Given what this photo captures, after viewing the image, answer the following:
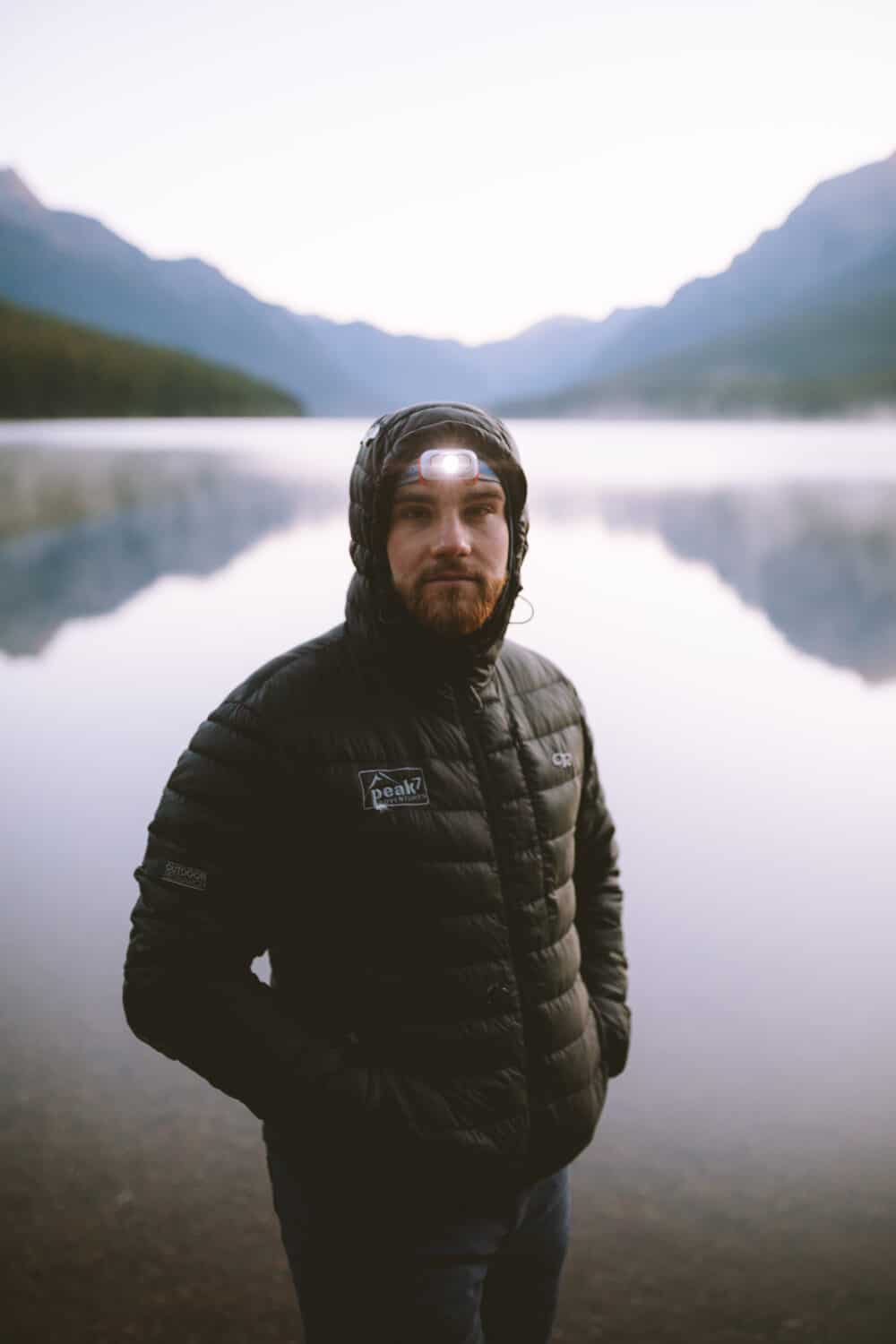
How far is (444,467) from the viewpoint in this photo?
158cm

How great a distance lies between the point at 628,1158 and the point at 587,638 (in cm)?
1443

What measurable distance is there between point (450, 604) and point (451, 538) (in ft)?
0.33

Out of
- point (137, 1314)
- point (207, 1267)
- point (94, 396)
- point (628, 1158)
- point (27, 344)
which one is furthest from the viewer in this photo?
point (27, 344)

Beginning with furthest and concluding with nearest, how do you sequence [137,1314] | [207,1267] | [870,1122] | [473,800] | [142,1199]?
1. [870,1122]
2. [142,1199]
3. [207,1267]
4. [137,1314]
5. [473,800]

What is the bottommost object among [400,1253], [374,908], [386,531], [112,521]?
[400,1253]

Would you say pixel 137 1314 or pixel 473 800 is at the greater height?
pixel 473 800

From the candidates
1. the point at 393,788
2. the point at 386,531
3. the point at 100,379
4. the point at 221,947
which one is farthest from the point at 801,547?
the point at 100,379

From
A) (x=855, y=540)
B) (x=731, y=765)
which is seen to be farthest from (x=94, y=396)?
(x=731, y=765)

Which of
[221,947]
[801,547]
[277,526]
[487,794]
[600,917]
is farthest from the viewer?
[277,526]

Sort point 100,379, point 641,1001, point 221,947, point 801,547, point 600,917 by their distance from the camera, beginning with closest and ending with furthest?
point 221,947 → point 600,917 → point 641,1001 → point 801,547 → point 100,379

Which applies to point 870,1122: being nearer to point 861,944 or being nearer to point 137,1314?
point 861,944

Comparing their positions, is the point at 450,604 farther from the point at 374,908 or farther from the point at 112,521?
the point at 112,521

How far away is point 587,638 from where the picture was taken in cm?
1761

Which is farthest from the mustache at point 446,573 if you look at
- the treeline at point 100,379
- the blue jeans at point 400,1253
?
the treeline at point 100,379
